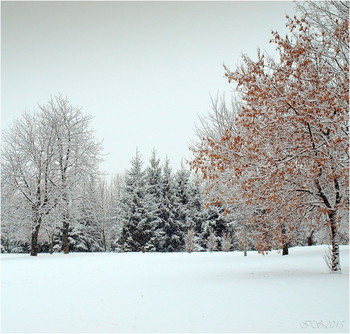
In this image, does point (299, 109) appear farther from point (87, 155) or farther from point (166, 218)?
point (166, 218)

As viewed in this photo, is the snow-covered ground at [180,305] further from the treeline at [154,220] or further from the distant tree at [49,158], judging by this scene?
the treeline at [154,220]

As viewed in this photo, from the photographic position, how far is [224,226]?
38188 mm

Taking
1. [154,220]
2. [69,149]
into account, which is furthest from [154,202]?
[69,149]

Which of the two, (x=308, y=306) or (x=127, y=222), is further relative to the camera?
(x=127, y=222)

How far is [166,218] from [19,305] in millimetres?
32847

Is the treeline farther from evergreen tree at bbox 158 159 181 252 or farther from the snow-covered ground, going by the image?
the snow-covered ground


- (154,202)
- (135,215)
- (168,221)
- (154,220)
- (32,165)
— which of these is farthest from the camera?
(154,202)

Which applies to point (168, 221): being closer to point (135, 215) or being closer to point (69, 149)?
point (135, 215)

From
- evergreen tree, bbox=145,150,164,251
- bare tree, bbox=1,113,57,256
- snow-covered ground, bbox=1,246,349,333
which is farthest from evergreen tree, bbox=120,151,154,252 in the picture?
snow-covered ground, bbox=1,246,349,333

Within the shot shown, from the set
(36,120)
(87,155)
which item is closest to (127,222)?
(87,155)

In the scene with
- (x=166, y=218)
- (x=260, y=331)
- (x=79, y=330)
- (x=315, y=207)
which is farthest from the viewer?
(x=166, y=218)

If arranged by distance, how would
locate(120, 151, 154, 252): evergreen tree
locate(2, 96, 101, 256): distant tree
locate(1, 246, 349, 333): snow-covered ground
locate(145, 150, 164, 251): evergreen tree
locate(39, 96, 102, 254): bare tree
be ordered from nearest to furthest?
1. locate(1, 246, 349, 333): snow-covered ground
2. locate(2, 96, 101, 256): distant tree
3. locate(39, 96, 102, 254): bare tree
4. locate(120, 151, 154, 252): evergreen tree
5. locate(145, 150, 164, 251): evergreen tree

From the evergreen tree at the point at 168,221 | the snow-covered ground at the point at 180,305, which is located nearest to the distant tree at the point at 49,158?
the snow-covered ground at the point at 180,305

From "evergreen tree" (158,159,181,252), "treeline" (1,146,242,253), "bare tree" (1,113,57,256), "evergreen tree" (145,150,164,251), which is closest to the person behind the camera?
"bare tree" (1,113,57,256)
